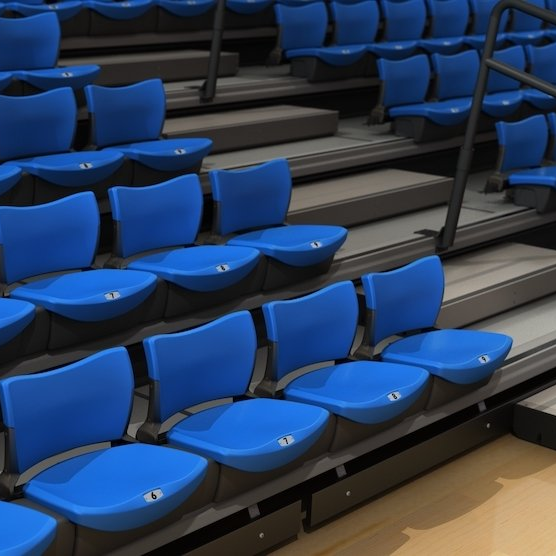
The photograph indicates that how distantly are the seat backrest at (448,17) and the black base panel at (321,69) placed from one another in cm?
37

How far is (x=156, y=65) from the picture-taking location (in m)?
2.01

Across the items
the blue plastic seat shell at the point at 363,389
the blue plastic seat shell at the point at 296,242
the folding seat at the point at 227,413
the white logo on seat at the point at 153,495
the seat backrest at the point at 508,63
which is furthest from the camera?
the seat backrest at the point at 508,63

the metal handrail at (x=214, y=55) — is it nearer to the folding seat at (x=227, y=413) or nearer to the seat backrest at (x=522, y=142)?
the seat backrest at (x=522, y=142)

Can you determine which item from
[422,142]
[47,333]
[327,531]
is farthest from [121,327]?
[422,142]

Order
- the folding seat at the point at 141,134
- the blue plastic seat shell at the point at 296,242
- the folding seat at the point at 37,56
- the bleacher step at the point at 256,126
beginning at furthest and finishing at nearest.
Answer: the bleacher step at the point at 256,126 < the folding seat at the point at 37,56 < the folding seat at the point at 141,134 < the blue plastic seat shell at the point at 296,242

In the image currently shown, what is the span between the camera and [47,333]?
1193 millimetres

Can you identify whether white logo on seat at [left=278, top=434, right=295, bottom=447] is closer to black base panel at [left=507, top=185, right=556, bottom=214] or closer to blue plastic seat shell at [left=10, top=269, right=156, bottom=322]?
blue plastic seat shell at [left=10, top=269, right=156, bottom=322]

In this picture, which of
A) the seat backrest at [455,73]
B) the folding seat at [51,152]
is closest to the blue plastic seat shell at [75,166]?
the folding seat at [51,152]

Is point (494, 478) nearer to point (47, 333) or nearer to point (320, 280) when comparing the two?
point (320, 280)

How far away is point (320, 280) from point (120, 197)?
1.02 ft

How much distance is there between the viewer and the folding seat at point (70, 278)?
1190 mm

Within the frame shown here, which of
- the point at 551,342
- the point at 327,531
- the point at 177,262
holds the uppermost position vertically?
the point at 177,262

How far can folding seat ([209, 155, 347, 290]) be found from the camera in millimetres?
1418

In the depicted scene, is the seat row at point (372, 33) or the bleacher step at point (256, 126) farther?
the seat row at point (372, 33)
